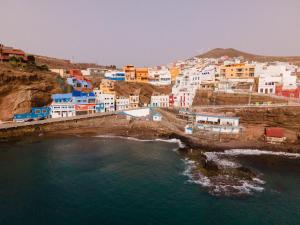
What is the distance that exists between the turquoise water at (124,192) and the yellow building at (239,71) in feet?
179

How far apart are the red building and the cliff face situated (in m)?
81.7

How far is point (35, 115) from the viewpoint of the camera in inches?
2889

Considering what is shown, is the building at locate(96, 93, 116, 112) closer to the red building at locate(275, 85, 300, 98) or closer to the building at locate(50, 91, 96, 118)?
the building at locate(50, 91, 96, 118)

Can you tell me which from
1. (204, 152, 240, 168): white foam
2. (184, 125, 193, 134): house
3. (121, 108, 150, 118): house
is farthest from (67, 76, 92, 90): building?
(204, 152, 240, 168): white foam

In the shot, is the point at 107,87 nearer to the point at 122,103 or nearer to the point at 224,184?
the point at 122,103

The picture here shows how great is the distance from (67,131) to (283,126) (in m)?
61.5

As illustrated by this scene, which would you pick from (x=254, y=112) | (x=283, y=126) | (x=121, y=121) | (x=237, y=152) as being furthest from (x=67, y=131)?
(x=283, y=126)

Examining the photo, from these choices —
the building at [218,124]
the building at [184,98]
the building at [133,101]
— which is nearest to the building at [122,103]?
the building at [133,101]

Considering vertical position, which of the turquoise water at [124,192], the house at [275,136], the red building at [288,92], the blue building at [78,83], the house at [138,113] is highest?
the blue building at [78,83]

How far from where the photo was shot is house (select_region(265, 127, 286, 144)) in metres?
57.5

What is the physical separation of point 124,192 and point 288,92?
7111 cm

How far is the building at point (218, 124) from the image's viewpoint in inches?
2463

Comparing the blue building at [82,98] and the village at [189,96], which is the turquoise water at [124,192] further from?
the blue building at [82,98]

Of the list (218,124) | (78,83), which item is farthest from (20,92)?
(218,124)
